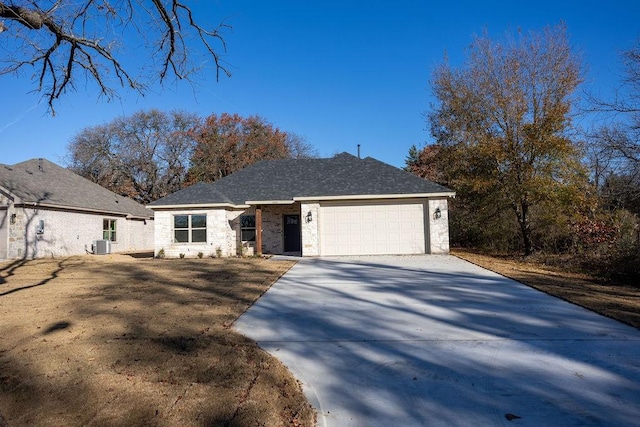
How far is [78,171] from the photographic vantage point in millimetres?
39125

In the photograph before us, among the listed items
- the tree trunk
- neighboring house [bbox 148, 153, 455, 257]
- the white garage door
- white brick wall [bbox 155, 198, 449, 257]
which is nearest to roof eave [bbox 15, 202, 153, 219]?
neighboring house [bbox 148, 153, 455, 257]

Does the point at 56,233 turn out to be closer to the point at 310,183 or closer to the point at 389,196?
the point at 310,183

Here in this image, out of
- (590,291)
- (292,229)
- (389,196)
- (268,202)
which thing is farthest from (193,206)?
(590,291)

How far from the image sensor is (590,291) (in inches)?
339

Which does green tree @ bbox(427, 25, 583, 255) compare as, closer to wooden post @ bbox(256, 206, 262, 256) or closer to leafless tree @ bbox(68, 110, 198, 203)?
wooden post @ bbox(256, 206, 262, 256)

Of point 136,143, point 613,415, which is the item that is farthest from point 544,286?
point 136,143

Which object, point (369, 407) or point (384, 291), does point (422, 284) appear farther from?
point (369, 407)

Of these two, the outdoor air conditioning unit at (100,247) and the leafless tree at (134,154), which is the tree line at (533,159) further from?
the leafless tree at (134,154)

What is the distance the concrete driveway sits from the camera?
3.37 m

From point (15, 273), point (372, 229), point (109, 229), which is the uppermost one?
point (109, 229)

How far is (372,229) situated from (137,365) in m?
13.4

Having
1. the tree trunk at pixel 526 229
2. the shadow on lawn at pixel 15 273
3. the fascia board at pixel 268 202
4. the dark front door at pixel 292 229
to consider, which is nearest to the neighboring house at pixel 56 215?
the shadow on lawn at pixel 15 273

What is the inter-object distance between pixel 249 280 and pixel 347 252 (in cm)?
731

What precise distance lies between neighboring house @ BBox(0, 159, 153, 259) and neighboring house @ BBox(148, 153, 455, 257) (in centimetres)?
505
